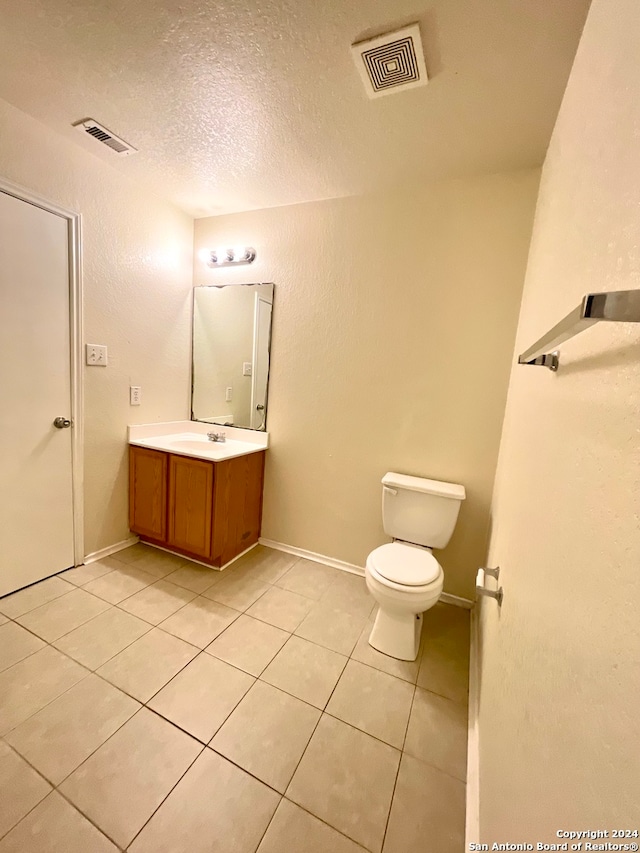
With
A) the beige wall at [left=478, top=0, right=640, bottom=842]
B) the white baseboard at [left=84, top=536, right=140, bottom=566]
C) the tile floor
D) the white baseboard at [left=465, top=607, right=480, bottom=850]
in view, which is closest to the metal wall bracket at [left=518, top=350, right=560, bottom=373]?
the beige wall at [left=478, top=0, right=640, bottom=842]

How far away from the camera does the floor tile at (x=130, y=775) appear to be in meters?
0.94

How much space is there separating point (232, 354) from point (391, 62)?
69.6 inches

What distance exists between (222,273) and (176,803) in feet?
8.79

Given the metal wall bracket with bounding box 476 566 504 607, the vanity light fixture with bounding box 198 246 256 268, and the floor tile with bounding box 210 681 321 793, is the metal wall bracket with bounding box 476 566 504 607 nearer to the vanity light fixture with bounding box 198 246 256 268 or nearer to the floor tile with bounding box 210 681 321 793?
the floor tile with bounding box 210 681 321 793

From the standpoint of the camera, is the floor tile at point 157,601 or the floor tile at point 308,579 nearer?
the floor tile at point 157,601

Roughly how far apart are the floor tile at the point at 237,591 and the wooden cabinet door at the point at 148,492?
0.54 m

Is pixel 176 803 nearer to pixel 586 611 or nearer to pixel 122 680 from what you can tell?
pixel 122 680

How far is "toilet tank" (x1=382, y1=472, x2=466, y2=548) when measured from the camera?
1.78 m

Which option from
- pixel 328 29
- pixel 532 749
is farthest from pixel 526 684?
pixel 328 29

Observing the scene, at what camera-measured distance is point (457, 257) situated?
180cm

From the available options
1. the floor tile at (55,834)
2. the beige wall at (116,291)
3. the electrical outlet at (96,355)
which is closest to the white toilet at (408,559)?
the floor tile at (55,834)

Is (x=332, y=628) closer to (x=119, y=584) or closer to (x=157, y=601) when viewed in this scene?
(x=157, y=601)

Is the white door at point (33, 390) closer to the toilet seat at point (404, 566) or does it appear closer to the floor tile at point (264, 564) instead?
the floor tile at point (264, 564)

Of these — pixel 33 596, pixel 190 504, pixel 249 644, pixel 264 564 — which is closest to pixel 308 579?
pixel 264 564
